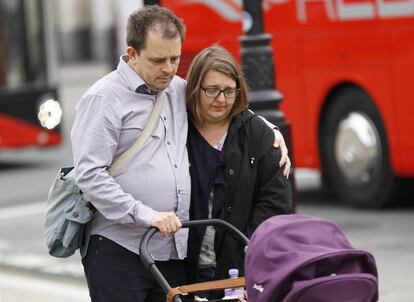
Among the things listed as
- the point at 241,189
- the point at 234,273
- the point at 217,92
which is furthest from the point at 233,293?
the point at 217,92

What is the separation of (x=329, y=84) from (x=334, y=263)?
25.8 ft

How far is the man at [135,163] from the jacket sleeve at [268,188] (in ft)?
0.84

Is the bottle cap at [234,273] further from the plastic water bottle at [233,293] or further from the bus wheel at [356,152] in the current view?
the bus wheel at [356,152]

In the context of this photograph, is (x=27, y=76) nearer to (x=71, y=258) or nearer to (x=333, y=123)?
(x=333, y=123)

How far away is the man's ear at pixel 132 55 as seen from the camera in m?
4.57

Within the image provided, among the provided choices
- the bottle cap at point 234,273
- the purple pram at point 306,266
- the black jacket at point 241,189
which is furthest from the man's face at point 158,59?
the purple pram at point 306,266

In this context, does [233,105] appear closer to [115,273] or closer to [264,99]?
[115,273]

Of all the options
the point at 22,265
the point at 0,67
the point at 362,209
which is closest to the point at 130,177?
the point at 22,265

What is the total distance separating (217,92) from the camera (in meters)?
4.54

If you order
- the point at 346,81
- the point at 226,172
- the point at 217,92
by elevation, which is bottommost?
the point at 346,81

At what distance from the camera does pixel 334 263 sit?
3.78 metres

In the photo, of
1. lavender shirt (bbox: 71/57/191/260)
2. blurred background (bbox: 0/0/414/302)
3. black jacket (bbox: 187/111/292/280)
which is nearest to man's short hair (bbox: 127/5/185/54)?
lavender shirt (bbox: 71/57/191/260)

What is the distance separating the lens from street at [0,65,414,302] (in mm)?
8562

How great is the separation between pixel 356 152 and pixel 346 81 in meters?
0.64
